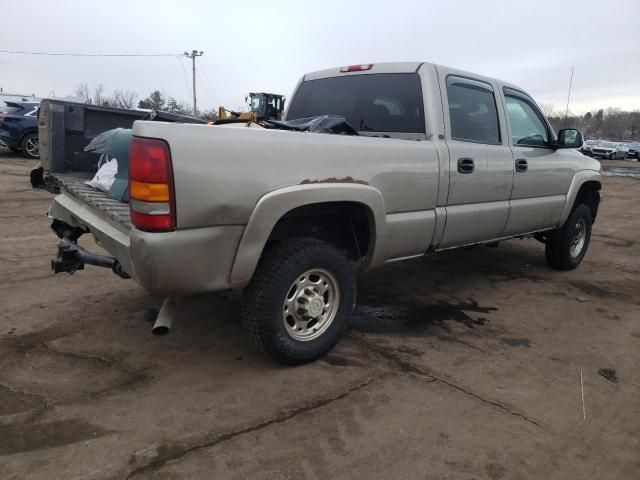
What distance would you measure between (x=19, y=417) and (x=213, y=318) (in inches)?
63.7

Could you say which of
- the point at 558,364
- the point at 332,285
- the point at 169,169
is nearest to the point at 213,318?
the point at 332,285

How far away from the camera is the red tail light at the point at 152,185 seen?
7.84ft

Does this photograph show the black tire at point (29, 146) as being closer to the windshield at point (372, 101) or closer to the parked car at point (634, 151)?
the windshield at point (372, 101)

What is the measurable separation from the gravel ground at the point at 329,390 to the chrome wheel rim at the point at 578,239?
44.8 inches

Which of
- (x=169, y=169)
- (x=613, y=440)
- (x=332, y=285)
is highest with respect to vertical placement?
(x=169, y=169)

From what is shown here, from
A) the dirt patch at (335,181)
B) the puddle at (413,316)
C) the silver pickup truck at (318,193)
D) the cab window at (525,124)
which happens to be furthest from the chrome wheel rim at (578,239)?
the dirt patch at (335,181)

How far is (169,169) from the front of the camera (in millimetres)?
2395

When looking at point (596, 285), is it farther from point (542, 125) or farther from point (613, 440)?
point (613, 440)

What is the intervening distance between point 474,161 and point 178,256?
2.55 m

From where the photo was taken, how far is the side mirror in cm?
500

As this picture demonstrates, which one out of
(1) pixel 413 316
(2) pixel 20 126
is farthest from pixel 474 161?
(2) pixel 20 126

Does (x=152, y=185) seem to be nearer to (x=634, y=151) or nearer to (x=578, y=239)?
(x=578, y=239)

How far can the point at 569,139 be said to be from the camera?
5027mm

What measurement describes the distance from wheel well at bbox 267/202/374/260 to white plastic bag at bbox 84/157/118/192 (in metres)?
1.35
